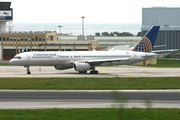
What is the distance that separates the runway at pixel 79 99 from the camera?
2206cm

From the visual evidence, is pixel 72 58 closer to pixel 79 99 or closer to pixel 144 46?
pixel 144 46

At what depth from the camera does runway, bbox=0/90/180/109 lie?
22.1 metres

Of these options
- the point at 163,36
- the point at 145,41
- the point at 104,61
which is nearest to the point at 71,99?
the point at 104,61

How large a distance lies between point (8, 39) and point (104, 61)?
174ft

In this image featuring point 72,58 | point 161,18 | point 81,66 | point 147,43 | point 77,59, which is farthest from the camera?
point 161,18

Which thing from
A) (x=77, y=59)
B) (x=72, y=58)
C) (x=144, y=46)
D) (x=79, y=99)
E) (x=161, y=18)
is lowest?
(x=79, y=99)

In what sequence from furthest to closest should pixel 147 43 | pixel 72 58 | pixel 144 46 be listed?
pixel 147 43
pixel 144 46
pixel 72 58

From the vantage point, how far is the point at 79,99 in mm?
24781

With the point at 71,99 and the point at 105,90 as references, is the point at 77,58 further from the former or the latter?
the point at 71,99
